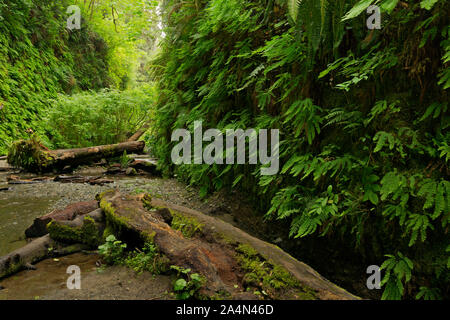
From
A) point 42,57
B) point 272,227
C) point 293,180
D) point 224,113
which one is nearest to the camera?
point 293,180

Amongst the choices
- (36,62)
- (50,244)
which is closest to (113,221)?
(50,244)

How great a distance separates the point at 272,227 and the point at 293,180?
2.36 ft

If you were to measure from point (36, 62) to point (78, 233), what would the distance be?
11590 mm

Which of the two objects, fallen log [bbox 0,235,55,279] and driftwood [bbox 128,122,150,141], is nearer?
fallen log [bbox 0,235,55,279]

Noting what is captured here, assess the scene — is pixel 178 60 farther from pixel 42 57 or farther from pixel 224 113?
pixel 42 57

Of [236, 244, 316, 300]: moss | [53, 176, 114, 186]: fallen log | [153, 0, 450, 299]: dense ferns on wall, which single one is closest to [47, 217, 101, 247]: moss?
[236, 244, 316, 300]: moss

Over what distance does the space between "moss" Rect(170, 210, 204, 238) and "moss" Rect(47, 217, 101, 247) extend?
2.33ft

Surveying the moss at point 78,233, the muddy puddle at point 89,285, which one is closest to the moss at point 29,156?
the moss at point 78,233

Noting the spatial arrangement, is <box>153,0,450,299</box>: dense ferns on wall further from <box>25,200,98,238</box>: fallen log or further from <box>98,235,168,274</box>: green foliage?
<box>25,200,98,238</box>: fallen log

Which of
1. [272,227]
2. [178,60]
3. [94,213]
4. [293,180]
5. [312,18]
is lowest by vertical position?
[272,227]

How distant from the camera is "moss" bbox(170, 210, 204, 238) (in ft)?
7.52

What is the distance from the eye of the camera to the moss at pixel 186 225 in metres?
2.29
